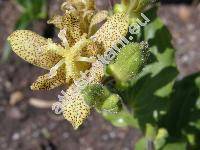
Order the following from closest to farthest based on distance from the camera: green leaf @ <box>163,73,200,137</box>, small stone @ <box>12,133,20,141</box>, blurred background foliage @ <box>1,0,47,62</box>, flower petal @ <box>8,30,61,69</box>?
flower petal @ <box>8,30,61,69</box> < green leaf @ <box>163,73,200,137</box> < small stone @ <box>12,133,20,141</box> < blurred background foliage @ <box>1,0,47,62</box>

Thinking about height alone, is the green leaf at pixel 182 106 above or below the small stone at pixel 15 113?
below

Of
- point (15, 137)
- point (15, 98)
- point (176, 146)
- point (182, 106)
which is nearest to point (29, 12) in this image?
point (15, 98)

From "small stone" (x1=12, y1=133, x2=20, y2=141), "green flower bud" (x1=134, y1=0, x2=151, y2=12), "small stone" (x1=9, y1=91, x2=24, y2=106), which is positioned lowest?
"small stone" (x1=12, y1=133, x2=20, y2=141)

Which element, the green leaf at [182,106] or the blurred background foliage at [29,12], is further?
the blurred background foliage at [29,12]

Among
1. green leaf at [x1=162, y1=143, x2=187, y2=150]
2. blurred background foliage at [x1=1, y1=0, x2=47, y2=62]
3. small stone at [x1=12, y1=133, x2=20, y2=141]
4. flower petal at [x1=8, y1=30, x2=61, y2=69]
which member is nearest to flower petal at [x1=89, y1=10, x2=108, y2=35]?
flower petal at [x1=8, y1=30, x2=61, y2=69]

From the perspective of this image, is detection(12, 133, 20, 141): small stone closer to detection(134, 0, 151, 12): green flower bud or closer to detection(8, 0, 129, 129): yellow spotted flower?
detection(8, 0, 129, 129): yellow spotted flower

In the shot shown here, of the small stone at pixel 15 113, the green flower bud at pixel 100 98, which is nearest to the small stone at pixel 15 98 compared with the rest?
the small stone at pixel 15 113

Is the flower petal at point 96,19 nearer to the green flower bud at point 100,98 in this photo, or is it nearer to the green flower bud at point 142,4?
the green flower bud at point 142,4
